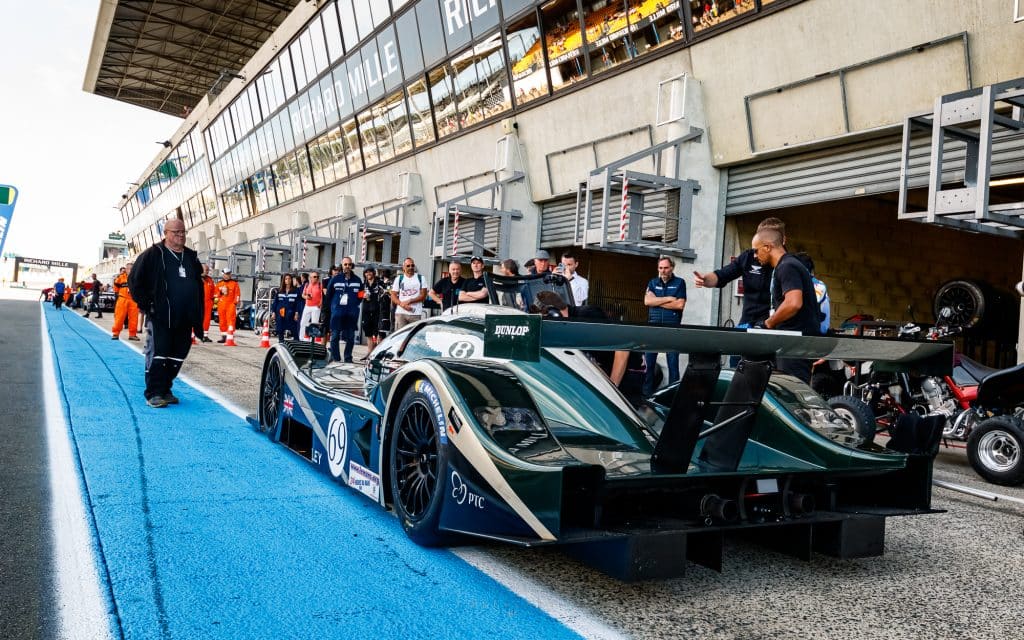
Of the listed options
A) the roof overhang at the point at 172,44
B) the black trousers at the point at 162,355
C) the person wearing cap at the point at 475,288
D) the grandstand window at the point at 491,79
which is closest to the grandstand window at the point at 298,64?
the roof overhang at the point at 172,44

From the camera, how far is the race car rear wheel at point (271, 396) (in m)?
5.28

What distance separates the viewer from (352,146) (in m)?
23.1

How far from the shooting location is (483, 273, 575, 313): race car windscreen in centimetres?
455

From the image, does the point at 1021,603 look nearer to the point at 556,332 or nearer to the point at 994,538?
the point at 994,538

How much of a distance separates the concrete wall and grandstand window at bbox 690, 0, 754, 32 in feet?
0.78

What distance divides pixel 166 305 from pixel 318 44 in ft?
65.0

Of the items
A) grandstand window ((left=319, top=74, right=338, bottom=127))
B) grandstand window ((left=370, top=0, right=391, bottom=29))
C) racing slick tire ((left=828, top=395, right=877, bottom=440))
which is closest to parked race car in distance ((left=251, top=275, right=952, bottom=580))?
racing slick tire ((left=828, top=395, right=877, bottom=440))

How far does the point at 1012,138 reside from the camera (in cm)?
830

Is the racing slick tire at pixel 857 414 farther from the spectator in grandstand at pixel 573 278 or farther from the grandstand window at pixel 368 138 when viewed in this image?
the grandstand window at pixel 368 138

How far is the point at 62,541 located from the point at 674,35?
1105cm

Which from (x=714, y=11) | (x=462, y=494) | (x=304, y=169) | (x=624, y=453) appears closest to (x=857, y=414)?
(x=624, y=453)

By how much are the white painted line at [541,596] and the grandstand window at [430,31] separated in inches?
631

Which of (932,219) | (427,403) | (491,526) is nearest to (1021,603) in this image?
(491,526)

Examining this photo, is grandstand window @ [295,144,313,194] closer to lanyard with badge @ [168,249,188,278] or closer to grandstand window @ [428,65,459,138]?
grandstand window @ [428,65,459,138]
